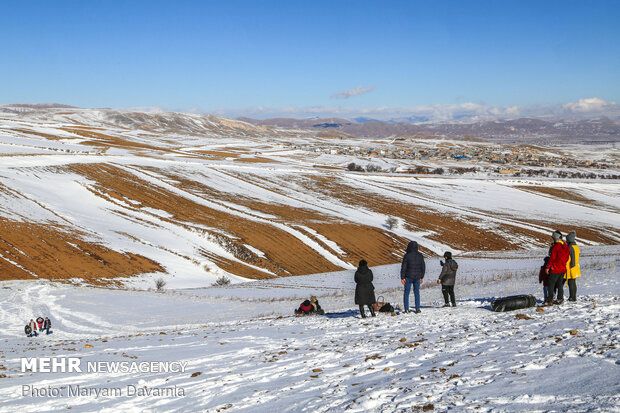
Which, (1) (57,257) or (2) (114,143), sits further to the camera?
(2) (114,143)

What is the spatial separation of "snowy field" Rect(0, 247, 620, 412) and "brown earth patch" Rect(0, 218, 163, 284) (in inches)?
574

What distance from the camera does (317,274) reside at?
36.3 m

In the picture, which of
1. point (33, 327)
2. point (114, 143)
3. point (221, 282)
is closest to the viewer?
point (33, 327)

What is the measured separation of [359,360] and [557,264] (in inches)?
256

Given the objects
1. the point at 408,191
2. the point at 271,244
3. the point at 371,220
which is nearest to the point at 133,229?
the point at 271,244

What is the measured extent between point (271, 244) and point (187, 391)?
115 feet

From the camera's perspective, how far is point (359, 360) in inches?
373

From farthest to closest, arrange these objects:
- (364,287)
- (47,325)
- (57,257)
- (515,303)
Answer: (57,257)
(47,325)
(364,287)
(515,303)

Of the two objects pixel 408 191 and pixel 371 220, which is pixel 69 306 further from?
pixel 408 191

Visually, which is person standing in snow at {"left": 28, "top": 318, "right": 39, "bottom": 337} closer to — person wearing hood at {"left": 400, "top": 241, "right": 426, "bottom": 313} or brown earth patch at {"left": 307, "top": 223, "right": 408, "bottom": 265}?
person wearing hood at {"left": 400, "top": 241, "right": 426, "bottom": 313}

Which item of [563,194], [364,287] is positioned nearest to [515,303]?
[364,287]

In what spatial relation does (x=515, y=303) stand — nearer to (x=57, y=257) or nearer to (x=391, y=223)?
(x=57, y=257)

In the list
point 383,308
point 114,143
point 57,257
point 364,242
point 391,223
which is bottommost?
point 364,242

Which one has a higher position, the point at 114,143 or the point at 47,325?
the point at 114,143
